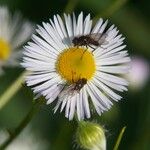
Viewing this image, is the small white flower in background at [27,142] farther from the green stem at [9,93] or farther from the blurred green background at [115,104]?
the green stem at [9,93]

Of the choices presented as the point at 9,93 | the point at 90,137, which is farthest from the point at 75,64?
the point at 9,93

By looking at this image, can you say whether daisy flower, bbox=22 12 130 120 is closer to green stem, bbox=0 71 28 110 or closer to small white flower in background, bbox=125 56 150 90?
green stem, bbox=0 71 28 110

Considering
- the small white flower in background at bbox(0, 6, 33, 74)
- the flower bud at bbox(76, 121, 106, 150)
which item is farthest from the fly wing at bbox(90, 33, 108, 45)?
the small white flower in background at bbox(0, 6, 33, 74)

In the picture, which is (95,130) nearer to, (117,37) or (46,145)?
(117,37)

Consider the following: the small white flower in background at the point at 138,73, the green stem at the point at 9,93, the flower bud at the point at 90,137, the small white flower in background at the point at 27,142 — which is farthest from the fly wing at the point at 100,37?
the small white flower in background at the point at 138,73

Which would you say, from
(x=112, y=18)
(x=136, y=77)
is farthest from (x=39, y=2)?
(x=136, y=77)

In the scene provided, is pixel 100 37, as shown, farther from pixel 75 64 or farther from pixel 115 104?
pixel 115 104
